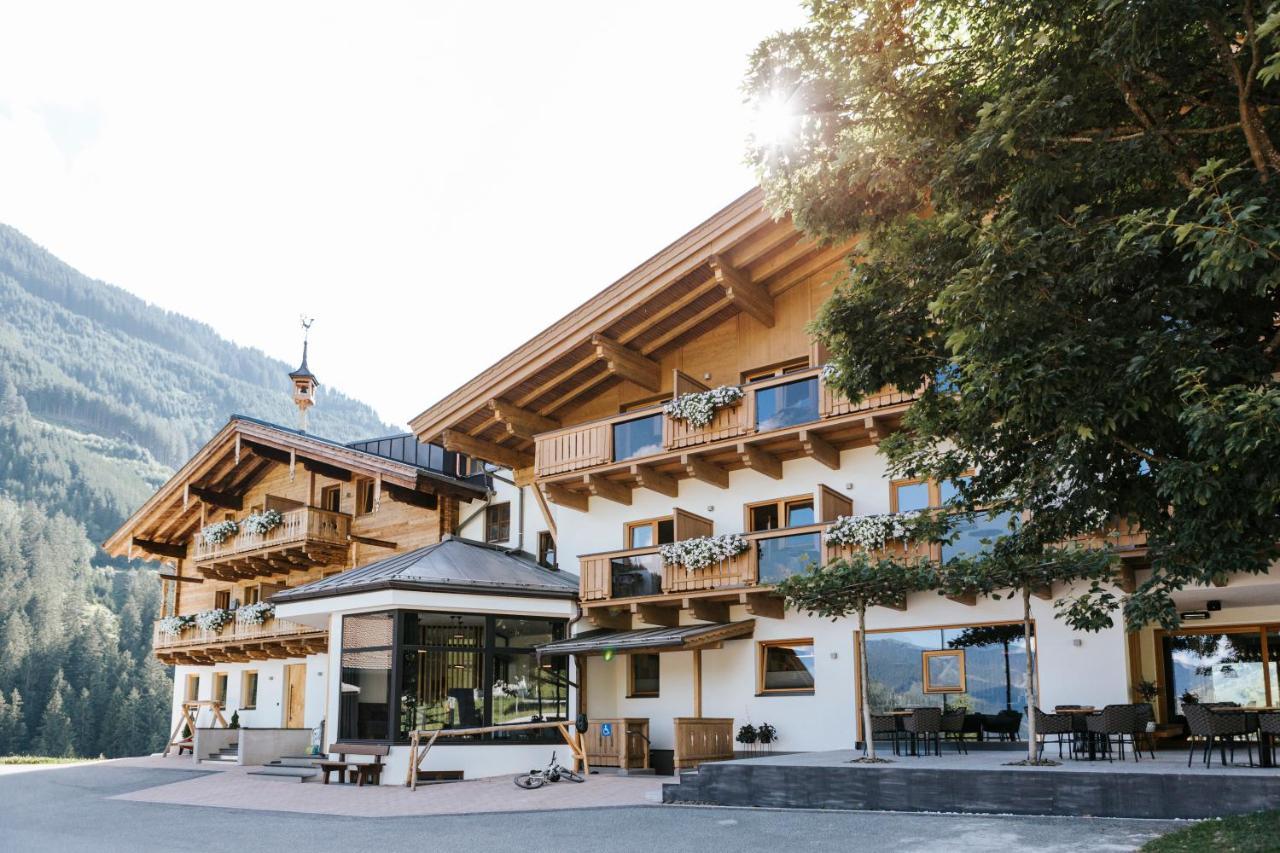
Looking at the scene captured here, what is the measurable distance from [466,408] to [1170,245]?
15.7 metres

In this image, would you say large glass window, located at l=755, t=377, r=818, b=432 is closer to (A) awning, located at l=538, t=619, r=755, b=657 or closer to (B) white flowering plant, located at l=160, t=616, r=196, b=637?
(A) awning, located at l=538, t=619, r=755, b=657

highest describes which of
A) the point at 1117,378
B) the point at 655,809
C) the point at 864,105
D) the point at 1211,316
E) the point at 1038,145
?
the point at 864,105

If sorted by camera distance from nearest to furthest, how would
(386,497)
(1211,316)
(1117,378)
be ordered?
(1117,378) → (1211,316) → (386,497)

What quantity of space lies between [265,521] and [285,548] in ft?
4.45

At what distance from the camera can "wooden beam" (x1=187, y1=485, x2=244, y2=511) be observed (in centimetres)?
3191

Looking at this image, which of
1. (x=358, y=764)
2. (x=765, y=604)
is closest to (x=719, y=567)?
(x=765, y=604)

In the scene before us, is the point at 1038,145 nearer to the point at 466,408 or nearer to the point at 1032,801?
the point at 1032,801

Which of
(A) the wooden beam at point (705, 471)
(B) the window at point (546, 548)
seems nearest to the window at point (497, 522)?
(B) the window at point (546, 548)

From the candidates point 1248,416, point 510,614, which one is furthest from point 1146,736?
point 510,614

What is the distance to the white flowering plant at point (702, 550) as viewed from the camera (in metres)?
19.4

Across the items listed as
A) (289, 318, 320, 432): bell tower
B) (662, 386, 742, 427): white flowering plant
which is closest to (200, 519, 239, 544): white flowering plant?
(289, 318, 320, 432): bell tower

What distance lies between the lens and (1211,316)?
9.93 metres

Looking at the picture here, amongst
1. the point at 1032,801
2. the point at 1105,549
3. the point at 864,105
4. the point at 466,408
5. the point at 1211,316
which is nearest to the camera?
the point at 1211,316

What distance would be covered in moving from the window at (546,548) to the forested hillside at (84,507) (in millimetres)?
50765
